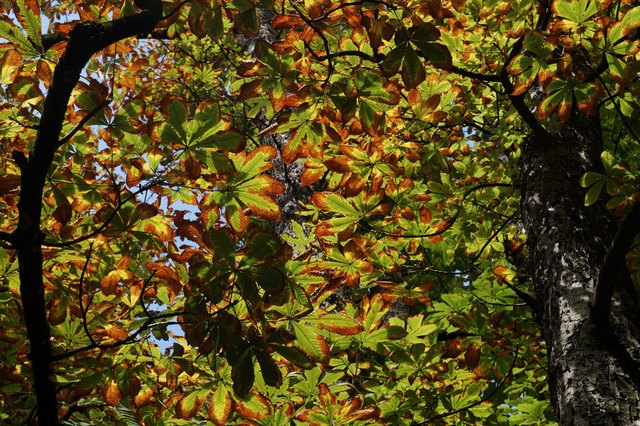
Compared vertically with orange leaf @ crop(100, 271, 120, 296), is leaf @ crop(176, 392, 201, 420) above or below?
below

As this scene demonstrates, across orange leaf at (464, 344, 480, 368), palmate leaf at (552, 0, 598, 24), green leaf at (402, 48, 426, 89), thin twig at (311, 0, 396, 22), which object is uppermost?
palmate leaf at (552, 0, 598, 24)

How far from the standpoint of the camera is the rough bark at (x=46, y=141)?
5.40ft

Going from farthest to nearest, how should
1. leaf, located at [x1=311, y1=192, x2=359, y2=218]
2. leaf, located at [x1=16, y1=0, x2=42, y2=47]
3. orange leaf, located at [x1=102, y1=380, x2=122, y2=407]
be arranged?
leaf, located at [x1=311, y1=192, x2=359, y2=218] < orange leaf, located at [x1=102, y1=380, x2=122, y2=407] < leaf, located at [x1=16, y1=0, x2=42, y2=47]

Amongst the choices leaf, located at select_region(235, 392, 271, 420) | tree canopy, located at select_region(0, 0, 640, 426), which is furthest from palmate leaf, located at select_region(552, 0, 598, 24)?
leaf, located at select_region(235, 392, 271, 420)

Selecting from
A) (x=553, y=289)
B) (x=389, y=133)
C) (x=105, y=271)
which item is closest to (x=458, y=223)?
(x=389, y=133)

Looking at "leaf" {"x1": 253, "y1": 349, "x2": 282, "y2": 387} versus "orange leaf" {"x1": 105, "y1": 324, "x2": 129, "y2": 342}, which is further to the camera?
"orange leaf" {"x1": 105, "y1": 324, "x2": 129, "y2": 342}

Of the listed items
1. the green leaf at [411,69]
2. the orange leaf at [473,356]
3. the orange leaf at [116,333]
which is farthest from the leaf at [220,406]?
the orange leaf at [473,356]

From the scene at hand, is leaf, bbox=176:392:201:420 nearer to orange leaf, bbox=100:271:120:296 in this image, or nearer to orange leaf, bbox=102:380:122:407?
orange leaf, bbox=102:380:122:407

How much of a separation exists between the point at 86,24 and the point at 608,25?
235 centimetres

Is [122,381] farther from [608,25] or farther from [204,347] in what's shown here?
[608,25]

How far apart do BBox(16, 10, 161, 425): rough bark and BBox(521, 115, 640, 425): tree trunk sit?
207 centimetres

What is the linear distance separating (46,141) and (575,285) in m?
2.28

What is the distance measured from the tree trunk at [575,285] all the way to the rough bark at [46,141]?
2.07 metres

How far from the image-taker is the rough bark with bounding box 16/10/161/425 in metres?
1.64
